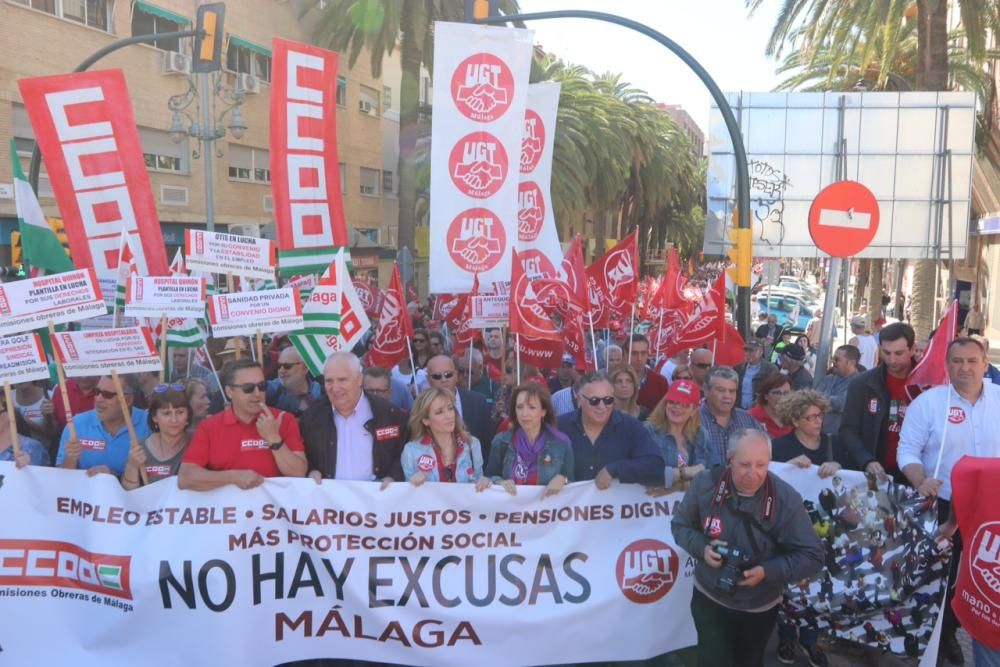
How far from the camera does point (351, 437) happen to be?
4.75 m

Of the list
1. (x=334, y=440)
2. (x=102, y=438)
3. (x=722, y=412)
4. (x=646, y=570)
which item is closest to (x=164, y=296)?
(x=102, y=438)

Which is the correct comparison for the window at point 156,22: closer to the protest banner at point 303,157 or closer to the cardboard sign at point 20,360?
the protest banner at point 303,157

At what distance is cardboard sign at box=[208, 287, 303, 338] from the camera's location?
5.64 m

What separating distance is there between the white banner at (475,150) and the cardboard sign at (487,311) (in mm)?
143

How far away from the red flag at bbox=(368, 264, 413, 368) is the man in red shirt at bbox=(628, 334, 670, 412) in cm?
208

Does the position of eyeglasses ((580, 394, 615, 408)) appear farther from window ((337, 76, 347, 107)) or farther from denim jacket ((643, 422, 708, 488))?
window ((337, 76, 347, 107))

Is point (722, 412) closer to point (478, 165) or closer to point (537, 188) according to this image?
point (478, 165)

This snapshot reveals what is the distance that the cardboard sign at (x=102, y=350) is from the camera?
17.0 ft

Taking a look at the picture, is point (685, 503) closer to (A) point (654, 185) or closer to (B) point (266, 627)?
(B) point (266, 627)

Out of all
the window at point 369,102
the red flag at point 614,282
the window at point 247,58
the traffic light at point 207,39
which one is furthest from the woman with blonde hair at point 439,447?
the window at point 369,102

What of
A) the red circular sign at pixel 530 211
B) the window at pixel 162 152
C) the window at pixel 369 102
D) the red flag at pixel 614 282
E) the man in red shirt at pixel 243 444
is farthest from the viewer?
the window at pixel 369 102

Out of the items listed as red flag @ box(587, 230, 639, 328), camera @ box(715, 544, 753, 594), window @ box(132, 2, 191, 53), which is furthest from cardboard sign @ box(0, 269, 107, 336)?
window @ box(132, 2, 191, 53)

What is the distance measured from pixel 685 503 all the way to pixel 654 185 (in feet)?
110

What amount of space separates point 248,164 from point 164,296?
21.5m
